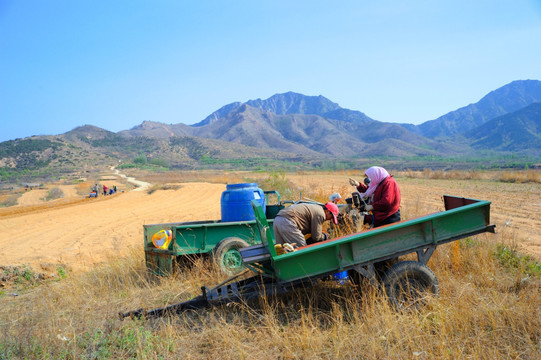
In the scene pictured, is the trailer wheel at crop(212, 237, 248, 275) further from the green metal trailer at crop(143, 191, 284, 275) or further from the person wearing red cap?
the person wearing red cap

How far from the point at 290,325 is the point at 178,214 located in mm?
12805

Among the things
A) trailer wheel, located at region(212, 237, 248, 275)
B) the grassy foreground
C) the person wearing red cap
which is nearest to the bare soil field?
trailer wheel, located at region(212, 237, 248, 275)

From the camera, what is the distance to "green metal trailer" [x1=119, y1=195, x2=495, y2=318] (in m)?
4.36

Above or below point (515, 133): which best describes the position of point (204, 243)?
below

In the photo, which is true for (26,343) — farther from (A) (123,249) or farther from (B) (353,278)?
(A) (123,249)

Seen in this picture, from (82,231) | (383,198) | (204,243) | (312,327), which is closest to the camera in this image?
(312,327)

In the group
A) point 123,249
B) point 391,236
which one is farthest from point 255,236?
point 123,249

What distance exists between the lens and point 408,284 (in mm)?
4551

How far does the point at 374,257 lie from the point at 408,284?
1.70ft

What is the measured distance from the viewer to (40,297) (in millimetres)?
6289

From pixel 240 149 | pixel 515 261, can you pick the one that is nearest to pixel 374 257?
pixel 515 261

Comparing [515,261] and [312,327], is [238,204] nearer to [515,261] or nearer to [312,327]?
[312,327]

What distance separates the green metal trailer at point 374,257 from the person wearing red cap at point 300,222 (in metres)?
0.41

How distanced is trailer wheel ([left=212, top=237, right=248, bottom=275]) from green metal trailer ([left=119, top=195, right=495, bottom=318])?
5.59 ft
